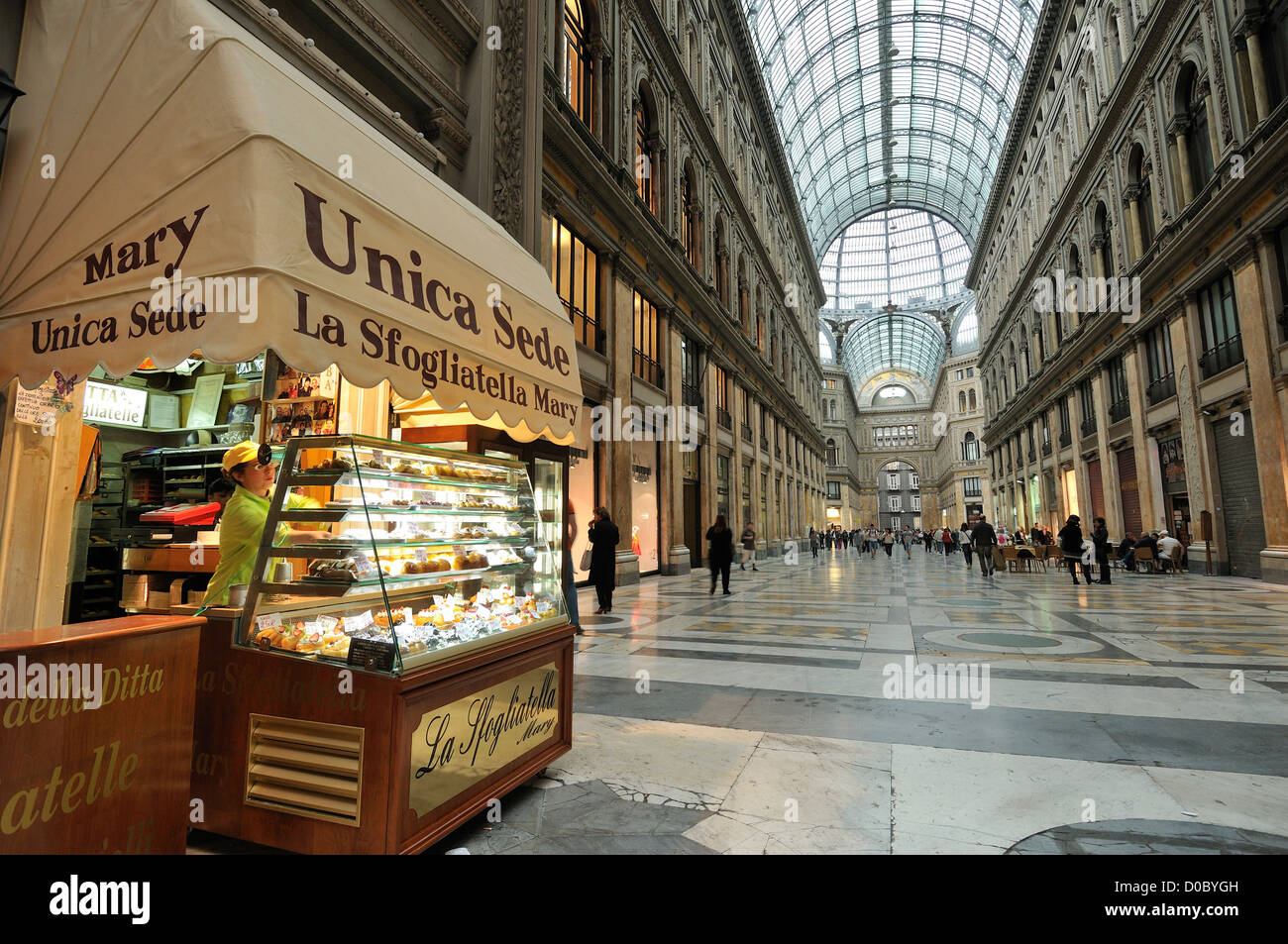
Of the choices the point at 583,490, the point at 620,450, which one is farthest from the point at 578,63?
the point at 583,490

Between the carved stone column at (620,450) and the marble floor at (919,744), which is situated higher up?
the carved stone column at (620,450)

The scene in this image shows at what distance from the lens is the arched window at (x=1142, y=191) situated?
67.5 feet

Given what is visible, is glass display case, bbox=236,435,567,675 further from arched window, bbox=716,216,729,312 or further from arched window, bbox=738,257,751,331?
arched window, bbox=738,257,751,331

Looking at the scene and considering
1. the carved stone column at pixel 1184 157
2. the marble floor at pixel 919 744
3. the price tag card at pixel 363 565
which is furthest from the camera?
the carved stone column at pixel 1184 157

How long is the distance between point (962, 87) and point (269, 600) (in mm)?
54931

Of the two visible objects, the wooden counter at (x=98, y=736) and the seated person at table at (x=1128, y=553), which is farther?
the seated person at table at (x=1128, y=553)

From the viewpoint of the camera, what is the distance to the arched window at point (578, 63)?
13883mm

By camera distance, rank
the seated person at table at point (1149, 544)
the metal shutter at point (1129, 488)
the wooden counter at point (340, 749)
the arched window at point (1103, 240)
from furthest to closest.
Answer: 1. the arched window at point (1103, 240)
2. the metal shutter at point (1129, 488)
3. the seated person at table at point (1149, 544)
4. the wooden counter at point (340, 749)

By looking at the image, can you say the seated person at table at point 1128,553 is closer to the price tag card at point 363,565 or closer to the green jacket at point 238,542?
the price tag card at point 363,565

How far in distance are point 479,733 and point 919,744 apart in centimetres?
284

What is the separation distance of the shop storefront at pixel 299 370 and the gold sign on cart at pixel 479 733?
2 cm

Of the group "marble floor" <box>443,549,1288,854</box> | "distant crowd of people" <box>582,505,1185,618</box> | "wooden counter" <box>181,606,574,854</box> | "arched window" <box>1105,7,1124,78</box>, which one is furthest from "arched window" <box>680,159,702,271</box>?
"wooden counter" <box>181,606,574,854</box>

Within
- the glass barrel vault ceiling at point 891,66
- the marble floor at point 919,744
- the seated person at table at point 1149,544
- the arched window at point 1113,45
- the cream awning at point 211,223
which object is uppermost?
the glass barrel vault ceiling at point 891,66

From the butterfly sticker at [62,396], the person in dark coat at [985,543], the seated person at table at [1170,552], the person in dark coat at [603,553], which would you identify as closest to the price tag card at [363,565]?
the butterfly sticker at [62,396]
